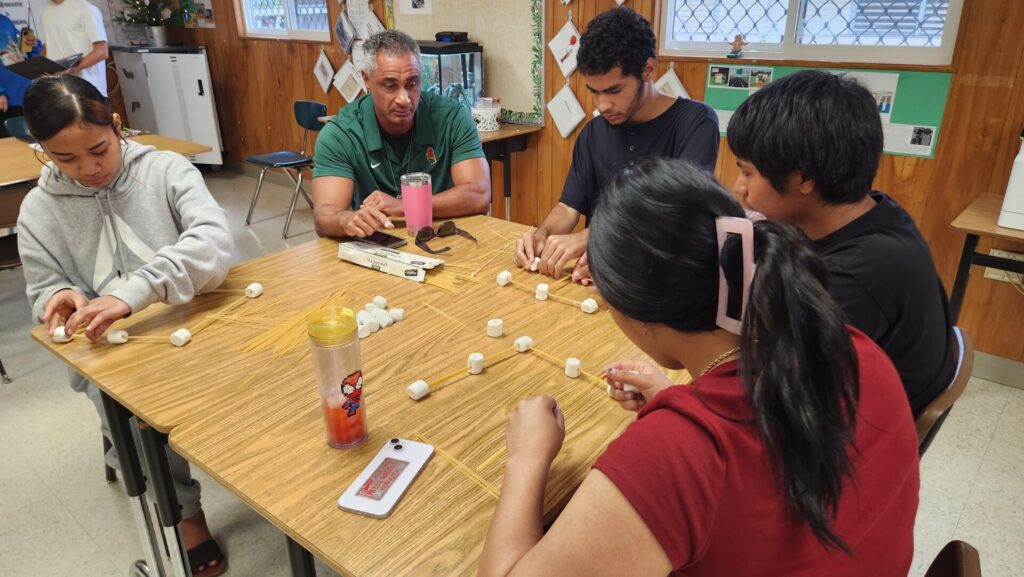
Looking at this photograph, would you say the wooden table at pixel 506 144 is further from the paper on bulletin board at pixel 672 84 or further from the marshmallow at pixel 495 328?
the marshmallow at pixel 495 328

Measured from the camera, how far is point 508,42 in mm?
3848

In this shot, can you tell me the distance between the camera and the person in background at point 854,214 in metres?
1.09

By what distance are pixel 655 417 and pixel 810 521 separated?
0.19 metres

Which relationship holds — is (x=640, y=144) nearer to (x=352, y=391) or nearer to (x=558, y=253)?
(x=558, y=253)

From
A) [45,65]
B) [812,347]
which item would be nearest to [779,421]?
[812,347]

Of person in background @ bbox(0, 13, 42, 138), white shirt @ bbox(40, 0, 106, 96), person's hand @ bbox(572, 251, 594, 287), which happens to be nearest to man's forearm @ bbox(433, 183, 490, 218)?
person's hand @ bbox(572, 251, 594, 287)

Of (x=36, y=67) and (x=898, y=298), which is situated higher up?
(x=36, y=67)

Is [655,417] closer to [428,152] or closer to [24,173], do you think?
[428,152]

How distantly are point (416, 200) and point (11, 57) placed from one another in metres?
5.08

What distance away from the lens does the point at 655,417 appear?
0.68 m

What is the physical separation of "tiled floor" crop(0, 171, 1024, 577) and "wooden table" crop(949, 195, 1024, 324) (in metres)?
0.51

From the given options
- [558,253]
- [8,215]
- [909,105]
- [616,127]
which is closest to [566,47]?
[616,127]

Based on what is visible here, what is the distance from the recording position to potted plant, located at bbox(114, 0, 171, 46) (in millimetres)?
5973

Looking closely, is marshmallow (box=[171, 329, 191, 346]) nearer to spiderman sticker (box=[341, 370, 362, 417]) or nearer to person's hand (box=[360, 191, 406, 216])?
spiderman sticker (box=[341, 370, 362, 417])
